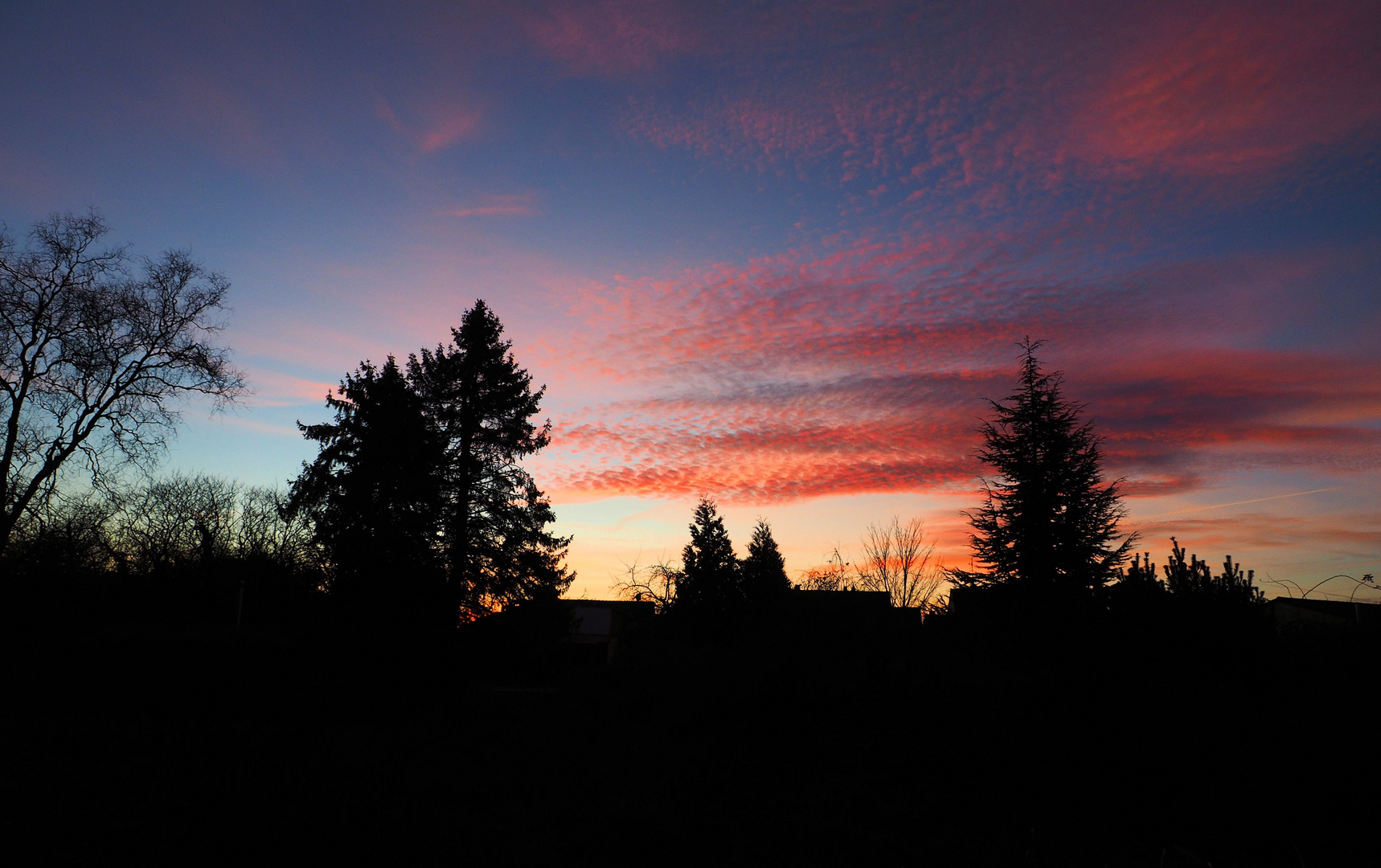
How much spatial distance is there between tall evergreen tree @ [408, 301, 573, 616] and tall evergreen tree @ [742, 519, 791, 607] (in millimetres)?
9334

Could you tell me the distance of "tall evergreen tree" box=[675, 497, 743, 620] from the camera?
36.3 m

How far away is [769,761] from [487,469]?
56.3 ft

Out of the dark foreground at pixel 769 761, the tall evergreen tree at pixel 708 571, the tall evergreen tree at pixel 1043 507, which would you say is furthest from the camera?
the tall evergreen tree at pixel 708 571

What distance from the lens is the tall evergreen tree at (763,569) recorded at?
34181 mm

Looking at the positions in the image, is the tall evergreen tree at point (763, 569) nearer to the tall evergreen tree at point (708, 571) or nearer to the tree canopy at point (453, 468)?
the tall evergreen tree at point (708, 571)

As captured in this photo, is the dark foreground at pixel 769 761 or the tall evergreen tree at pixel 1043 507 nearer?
the dark foreground at pixel 769 761

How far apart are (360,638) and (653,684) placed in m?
6.37

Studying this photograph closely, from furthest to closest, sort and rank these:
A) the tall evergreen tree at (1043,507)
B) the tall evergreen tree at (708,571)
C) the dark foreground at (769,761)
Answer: the tall evergreen tree at (708,571) → the tall evergreen tree at (1043,507) → the dark foreground at (769,761)

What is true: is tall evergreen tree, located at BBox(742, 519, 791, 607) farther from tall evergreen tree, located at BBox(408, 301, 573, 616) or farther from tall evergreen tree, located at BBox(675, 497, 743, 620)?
tall evergreen tree, located at BBox(408, 301, 573, 616)

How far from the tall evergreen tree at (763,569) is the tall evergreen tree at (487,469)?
9.33 metres

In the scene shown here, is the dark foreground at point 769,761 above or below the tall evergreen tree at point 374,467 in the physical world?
below

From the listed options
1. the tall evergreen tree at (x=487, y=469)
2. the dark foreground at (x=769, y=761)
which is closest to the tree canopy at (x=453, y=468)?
the tall evergreen tree at (x=487, y=469)

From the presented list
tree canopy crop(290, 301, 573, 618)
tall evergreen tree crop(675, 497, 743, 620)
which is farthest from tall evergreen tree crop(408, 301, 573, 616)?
tall evergreen tree crop(675, 497, 743, 620)

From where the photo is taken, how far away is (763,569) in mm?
40094
